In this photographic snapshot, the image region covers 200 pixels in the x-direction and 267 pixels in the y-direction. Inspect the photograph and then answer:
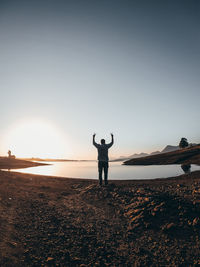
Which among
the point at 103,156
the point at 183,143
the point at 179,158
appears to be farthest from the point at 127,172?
the point at 183,143

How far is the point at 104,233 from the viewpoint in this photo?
506 centimetres

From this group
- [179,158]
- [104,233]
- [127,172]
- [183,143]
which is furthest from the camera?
[183,143]

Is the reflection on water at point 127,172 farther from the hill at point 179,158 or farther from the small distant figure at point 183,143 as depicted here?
the small distant figure at point 183,143

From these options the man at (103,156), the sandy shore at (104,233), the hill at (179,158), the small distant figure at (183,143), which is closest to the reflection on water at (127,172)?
the man at (103,156)

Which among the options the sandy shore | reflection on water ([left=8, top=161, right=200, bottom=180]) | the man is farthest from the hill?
the sandy shore

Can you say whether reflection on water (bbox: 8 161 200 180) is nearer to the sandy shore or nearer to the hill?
the hill

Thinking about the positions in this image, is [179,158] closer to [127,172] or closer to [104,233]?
[127,172]

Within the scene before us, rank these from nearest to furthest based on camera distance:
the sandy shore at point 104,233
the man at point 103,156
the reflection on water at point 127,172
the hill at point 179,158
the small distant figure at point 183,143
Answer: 1. the sandy shore at point 104,233
2. the man at point 103,156
3. the reflection on water at point 127,172
4. the hill at point 179,158
5. the small distant figure at point 183,143

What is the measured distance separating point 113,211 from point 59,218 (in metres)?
2.28

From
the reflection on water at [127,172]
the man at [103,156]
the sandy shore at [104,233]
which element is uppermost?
the man at [103,156]

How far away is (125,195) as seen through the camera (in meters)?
8.40

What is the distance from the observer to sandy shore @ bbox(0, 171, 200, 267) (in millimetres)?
3791

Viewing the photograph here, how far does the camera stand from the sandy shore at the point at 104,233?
379 cm

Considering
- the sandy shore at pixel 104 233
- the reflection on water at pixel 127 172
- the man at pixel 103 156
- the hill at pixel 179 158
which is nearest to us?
the sandy shore at pixel 104 233
